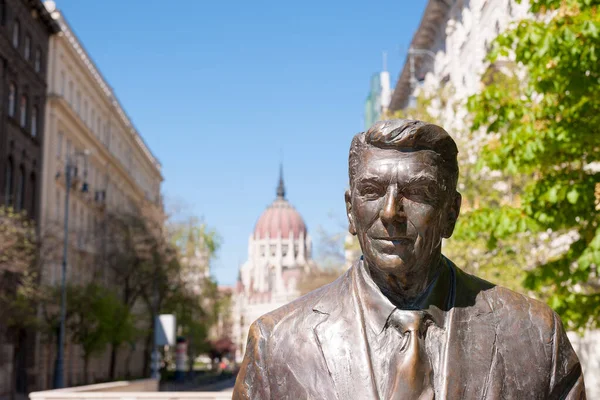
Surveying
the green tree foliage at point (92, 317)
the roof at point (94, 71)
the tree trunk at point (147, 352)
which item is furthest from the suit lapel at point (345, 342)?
the tree trunk at point (147, 352)

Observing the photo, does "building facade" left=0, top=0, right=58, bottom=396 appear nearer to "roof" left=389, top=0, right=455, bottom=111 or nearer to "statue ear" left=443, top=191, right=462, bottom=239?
"roof" left=389, top=0, right=455, bottom=111

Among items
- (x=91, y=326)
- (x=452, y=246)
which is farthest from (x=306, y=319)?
(x=91, y=326)

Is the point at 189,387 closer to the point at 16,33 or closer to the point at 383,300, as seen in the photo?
the point at 16,33

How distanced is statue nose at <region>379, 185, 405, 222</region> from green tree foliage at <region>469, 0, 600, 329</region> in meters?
8.03

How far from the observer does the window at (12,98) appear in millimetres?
38469

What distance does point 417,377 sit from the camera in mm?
2736

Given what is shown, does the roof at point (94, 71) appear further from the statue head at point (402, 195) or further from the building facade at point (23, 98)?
the statue head at point (402, 195)

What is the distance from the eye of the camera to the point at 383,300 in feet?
9.46

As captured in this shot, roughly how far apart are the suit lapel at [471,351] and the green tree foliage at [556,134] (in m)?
7.81

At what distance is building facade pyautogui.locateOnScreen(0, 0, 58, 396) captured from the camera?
37.1 m

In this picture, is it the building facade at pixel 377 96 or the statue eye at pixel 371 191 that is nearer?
the statue eye at pixel 371 191

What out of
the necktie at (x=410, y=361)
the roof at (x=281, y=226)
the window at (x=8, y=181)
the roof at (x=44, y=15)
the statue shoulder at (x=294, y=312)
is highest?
the roof at (x=281, y=226)

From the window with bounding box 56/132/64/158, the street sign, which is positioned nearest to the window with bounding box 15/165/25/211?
the window with bounding box 56/132/64/158

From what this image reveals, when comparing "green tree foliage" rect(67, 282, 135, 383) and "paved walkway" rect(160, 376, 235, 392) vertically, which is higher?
"green tree foliage" rect(67, 282, 135, 383)
